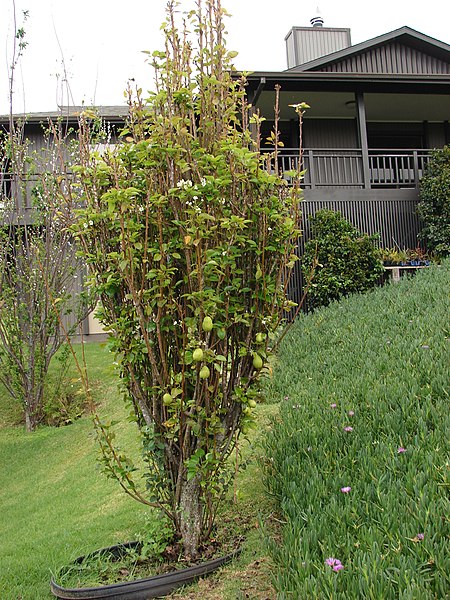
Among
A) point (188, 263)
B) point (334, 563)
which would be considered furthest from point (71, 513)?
point (334, 563)

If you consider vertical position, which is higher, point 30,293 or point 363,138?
→ point 363,138

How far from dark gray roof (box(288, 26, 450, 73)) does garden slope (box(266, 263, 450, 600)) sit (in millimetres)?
11363

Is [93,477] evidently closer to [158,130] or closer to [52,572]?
[52,572]

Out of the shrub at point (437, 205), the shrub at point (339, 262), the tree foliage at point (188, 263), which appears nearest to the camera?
the tree foliage at point (188, 263)

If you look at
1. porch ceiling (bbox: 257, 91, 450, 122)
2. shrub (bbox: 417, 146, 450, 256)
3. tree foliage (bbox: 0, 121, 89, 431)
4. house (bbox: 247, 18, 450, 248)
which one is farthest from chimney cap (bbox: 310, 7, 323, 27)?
tree foliage (bbox: 0, 121, 89, 431)

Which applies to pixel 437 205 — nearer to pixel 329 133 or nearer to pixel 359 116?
pixel 359 116

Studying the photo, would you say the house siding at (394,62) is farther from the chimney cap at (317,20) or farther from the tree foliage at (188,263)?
the tree foliage at (188,263)

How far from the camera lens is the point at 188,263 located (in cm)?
344

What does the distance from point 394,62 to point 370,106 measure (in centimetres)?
145

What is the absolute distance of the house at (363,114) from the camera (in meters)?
14.3

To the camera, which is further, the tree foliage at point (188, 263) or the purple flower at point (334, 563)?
the tree foliage at point (188, 263)

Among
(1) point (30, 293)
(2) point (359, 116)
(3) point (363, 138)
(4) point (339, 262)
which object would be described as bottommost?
(1) point (30, 293)

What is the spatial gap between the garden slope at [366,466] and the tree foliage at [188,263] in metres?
0.70

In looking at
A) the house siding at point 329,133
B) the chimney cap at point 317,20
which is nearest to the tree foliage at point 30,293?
the house siding at point 329,133
